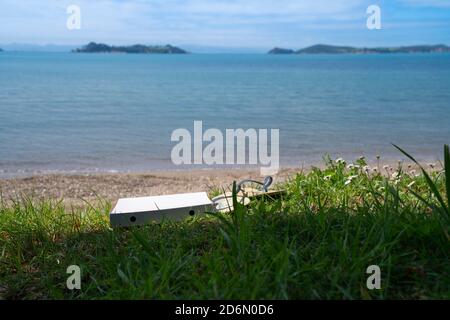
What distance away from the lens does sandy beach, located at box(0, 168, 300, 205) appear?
30.6 ft

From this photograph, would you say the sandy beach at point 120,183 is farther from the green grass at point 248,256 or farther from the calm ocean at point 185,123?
the green grass at point 248,256

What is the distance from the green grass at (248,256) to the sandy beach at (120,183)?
5317mm

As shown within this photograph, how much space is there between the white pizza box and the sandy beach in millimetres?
4701

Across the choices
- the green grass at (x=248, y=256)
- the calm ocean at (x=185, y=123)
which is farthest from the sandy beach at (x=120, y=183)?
the green grass at (x=248, y=256)

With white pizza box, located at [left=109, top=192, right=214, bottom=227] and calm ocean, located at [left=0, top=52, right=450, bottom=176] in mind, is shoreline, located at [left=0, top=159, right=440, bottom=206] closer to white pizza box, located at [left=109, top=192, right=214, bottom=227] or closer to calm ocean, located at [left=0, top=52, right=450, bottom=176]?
calm ocean, located at [left=0, top=52, right=450, bottom=176]

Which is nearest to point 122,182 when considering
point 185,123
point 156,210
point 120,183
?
point 120,183

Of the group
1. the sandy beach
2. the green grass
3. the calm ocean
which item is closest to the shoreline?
the sandy beach

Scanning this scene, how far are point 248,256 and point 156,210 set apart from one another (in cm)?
137

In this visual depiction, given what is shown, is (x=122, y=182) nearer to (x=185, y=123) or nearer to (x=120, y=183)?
(x=120, y=183)

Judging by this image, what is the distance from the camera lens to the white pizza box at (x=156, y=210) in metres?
3.84

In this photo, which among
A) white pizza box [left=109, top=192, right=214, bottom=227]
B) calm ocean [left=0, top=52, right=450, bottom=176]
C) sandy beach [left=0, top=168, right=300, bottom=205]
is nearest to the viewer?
white pizza box [left=109, top=192, right=214, bottom=227]

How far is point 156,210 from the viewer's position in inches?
155
